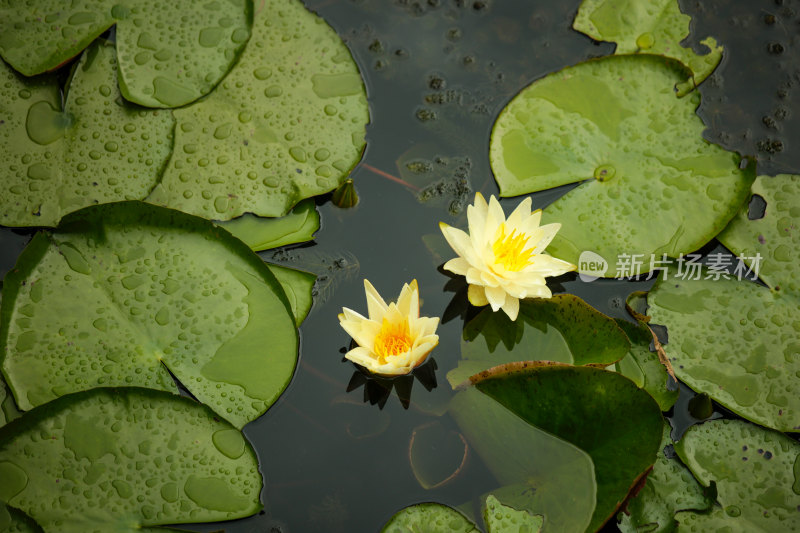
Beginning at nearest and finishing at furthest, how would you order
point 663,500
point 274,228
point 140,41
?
point 663,500 < point 274,228 < point 140,41

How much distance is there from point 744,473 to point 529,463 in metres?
0.78

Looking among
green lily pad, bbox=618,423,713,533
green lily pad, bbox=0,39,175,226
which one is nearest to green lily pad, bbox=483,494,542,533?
green lily pad, bbox=618,423,713,533

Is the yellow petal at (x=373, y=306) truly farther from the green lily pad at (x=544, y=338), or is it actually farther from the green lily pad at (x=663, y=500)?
the green lily pad at (x=663, y=500)

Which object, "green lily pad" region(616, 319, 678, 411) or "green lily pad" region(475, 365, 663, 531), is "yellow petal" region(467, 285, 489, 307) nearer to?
"green lily pad" region(475, 365, 663, 531)

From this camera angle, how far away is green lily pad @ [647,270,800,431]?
2186 mm

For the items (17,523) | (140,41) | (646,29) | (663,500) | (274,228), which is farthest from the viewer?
(646,29)

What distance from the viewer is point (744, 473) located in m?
2.08

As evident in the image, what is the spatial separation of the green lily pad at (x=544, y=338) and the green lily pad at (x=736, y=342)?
32 centimetres

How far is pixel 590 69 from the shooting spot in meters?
2.70

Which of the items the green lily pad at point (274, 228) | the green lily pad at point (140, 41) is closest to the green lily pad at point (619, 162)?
the green lily pad at point (274, 228)

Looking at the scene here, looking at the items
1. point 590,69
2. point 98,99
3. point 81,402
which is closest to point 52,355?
point 81,402

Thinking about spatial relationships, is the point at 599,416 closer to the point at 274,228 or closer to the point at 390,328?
the point at 390,328

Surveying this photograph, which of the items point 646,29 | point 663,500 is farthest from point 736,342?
point 646,29

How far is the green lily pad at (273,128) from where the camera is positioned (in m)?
2.44
